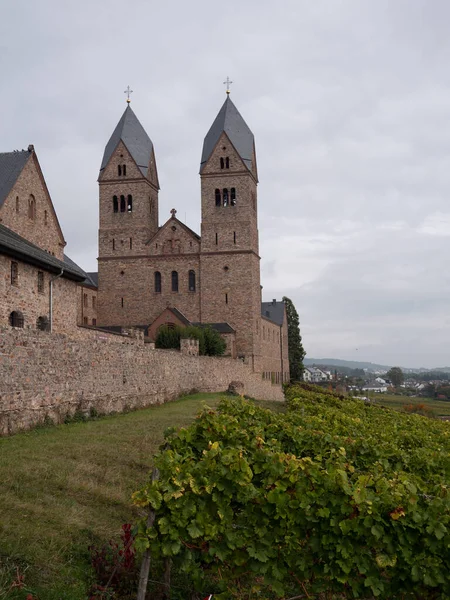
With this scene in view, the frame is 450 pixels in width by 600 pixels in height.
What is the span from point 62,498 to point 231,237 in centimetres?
4751

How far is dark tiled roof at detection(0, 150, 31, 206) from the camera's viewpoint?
1107 inches

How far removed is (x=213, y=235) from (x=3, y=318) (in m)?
35.2

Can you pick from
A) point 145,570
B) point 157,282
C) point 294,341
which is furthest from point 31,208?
point 294,341

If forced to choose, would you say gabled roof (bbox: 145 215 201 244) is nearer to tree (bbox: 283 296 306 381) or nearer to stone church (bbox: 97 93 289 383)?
stone church (bbox: 97 93 289 383)

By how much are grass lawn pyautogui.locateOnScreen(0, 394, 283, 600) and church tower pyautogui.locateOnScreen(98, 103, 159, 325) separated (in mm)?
43271

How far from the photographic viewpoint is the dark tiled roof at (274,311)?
75562 mm

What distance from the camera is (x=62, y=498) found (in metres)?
7.94

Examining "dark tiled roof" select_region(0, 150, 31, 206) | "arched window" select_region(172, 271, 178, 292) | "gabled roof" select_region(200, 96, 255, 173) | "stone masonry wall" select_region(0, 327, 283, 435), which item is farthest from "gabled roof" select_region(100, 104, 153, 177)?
"stone masonry wall" select_region(0, 327, 283, 435)

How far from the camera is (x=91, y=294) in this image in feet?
182

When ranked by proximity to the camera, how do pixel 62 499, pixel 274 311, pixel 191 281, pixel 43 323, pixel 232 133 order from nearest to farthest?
pixel 62 499, pixel 43 323, pixel 191 281, pixel 232 133, pixel 274 311

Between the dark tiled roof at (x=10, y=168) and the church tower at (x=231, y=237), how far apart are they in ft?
85.5

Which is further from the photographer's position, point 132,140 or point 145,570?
point 132,140

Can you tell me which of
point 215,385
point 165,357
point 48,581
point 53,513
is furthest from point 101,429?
point 215,385

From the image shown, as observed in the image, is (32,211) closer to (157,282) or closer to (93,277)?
(157,282)
